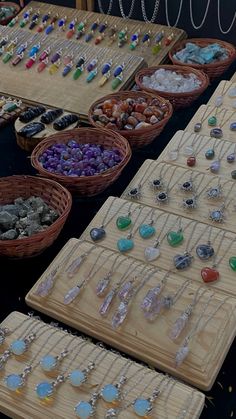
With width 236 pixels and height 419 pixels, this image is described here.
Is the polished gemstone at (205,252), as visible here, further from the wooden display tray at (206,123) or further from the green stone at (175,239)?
the wooden display tray at (206,123)

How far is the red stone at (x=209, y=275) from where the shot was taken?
1.18 meters

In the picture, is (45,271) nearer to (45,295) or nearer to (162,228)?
(45,295)

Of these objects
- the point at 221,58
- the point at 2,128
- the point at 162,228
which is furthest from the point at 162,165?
the point at 221,58

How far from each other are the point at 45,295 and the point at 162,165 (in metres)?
0.57

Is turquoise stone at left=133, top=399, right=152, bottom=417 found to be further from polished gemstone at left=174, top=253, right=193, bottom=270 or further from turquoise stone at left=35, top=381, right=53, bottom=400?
polished gemstone at left=174, top=253, right=193, bottom=270

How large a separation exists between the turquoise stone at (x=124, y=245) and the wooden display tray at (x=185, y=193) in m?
0.19

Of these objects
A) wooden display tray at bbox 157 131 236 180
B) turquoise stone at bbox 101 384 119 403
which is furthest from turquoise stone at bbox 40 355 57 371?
wooden display tray at bbox 157 131 236 180

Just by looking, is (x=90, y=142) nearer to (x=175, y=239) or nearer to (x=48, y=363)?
(x=175, y=239)

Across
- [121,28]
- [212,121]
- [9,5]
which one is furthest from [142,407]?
[9,5]

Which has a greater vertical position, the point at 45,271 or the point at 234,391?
the point at 45,271

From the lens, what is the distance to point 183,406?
37.3 inches

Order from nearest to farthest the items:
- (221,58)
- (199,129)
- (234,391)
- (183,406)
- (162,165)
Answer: (183,406), (234,391), (162,165), (199,129), (221,58)

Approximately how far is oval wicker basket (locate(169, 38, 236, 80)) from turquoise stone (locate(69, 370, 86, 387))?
1.48 m

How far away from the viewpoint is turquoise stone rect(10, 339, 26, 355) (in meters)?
1.05
